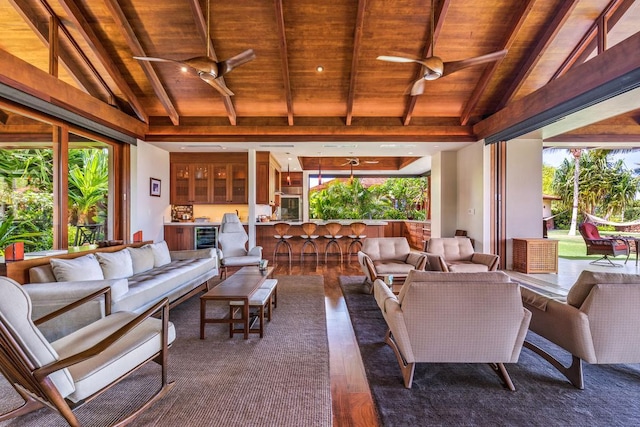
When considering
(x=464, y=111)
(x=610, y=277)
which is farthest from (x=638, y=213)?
(x=610, y=277)

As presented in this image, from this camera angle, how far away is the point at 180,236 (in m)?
7.34

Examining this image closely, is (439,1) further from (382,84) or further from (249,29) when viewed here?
(249,29)

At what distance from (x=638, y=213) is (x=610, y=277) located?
1422 cm

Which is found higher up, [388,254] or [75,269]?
[75,269]

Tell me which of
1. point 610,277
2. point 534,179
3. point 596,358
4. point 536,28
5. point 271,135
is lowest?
point 596,358

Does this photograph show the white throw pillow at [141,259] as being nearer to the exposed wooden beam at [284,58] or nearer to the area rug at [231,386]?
the area rug at [231,386]

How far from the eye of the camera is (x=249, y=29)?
4617mm

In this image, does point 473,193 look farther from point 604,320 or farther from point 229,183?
point 229,183

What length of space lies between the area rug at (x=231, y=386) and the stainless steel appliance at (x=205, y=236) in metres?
4.28

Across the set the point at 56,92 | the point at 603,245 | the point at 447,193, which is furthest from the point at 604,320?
the point at 56,92

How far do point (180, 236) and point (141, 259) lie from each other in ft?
11.7

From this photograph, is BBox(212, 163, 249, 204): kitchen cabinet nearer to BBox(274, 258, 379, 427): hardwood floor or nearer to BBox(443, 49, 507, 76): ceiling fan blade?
BBox(274, 258, 379, 427): hardwood floor

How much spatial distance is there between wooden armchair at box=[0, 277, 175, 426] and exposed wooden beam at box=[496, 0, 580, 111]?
233 inches

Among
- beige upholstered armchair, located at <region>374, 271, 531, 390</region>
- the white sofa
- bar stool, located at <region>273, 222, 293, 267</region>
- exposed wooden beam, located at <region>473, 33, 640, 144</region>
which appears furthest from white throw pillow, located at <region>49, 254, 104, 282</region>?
exposed wooden beam, located at <region>473, 33, 640, 144</region>
